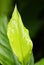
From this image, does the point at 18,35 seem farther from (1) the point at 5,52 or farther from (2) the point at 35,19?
(2) the point at 35,19

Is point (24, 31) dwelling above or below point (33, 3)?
above

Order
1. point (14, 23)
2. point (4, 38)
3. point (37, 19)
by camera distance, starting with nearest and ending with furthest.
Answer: point (14, 23)
point (4, 38)
point (37, 19)

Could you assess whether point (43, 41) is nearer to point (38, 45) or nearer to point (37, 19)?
point (38, 45)

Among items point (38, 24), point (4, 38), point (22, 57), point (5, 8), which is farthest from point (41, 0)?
point (22, 57)

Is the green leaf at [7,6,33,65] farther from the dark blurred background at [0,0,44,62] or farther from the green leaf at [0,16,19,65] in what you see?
the dark blurred background at [0,0,44,62]

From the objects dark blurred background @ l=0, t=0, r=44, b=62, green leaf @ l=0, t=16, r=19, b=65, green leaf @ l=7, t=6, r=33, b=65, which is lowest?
dark blurred background @ l=0, t=0, r=44, b=62

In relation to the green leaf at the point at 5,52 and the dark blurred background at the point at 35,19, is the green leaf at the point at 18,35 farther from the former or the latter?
the dark blurred background at the point at 35,19

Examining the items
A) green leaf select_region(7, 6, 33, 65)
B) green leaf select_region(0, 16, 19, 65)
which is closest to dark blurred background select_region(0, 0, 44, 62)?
green leaf select_region(0, 16, 19, 65)

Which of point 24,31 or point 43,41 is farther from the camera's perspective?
point 43,41
